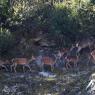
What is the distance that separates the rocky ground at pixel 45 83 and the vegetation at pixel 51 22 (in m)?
2.64

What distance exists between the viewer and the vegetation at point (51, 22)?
26.6 meters

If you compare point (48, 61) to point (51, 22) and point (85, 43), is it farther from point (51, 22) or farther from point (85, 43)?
point (85, 43)

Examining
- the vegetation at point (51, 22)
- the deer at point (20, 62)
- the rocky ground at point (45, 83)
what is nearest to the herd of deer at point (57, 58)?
the deer at point (20, 62)

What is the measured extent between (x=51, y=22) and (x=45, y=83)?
528cm

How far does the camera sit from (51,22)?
26812 millimetres

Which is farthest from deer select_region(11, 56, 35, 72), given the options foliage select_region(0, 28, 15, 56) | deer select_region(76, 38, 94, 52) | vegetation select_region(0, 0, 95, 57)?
deer select_region(76, 38, 94, 52)

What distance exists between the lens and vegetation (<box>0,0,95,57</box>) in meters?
26.6

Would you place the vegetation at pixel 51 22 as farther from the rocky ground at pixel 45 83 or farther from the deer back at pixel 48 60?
the rocky ground at pixel 45 83

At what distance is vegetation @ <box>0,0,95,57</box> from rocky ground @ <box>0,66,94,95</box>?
2.64 meters

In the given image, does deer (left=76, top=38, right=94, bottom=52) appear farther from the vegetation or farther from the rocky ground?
the rocky ground

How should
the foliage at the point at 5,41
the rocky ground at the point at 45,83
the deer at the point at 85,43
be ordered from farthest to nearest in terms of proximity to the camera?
the deer at the point at 85,43 < the foliage at the point at 5,41 < the rocky ground at the point at 45,83

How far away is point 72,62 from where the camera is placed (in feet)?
83.8

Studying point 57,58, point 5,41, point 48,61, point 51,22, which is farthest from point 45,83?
point 51,22

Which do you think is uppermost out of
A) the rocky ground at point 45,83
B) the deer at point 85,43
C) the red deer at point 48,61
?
the deer at point 85,43
